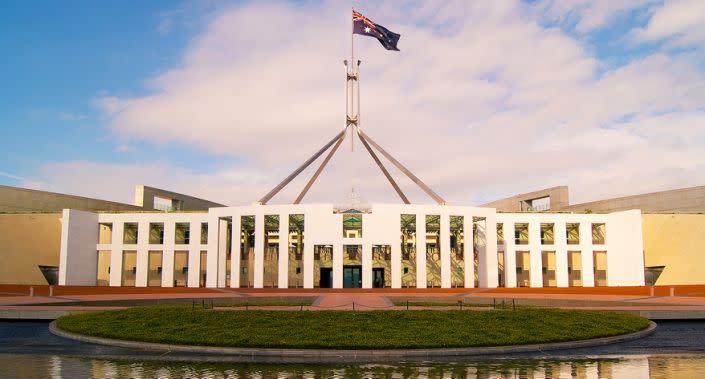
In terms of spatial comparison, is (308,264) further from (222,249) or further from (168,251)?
(168,251)

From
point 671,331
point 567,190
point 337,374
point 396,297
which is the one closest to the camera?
point 337,374

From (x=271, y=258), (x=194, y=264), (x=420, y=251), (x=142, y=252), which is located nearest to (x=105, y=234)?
(x=142, y=252)

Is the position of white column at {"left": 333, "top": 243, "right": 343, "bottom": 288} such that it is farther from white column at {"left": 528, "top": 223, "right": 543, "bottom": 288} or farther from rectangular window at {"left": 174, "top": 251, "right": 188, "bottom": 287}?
rectangular window at {"left": 174, "top": 251, "right": 188, "bottom": 287}

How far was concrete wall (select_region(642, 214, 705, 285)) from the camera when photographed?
47.5 metres

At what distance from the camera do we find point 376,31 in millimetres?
43031

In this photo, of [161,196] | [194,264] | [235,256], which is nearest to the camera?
[235,256]

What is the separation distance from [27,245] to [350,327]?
4088 cm

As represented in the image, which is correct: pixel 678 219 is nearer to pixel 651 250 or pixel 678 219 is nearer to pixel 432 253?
pixel 651 250

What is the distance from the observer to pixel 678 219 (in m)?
48.4

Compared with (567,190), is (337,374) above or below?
below

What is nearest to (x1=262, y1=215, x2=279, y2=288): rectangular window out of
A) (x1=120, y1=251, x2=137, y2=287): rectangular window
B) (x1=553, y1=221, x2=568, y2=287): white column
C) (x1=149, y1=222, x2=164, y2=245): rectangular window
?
(x1=149, y1=222, x2=164, y2=245): rectangular window

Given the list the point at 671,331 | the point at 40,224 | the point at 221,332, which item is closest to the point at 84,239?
the point at 40,224

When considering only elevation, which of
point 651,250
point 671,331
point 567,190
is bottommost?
point 671,331

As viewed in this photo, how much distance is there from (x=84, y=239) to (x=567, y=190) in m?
47.8
